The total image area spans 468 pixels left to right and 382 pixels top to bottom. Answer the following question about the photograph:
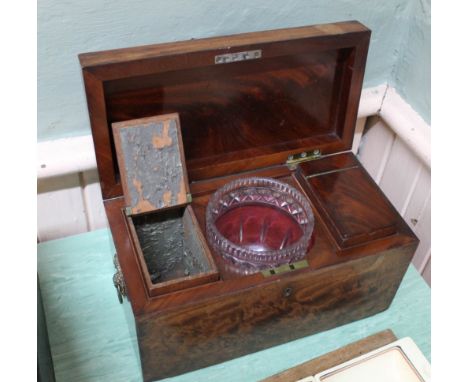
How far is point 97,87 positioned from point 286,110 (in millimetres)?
291

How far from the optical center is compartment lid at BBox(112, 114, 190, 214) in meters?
0.71

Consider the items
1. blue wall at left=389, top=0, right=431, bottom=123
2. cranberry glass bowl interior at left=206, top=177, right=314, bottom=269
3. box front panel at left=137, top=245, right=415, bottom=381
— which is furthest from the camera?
blue wall at left=389, top=0, right=431, bottom=123

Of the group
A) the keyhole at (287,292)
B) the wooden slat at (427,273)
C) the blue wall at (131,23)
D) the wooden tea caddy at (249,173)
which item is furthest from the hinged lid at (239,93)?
the wooden slat at (427,273)

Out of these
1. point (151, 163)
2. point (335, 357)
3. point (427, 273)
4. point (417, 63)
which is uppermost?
point (417, 63)

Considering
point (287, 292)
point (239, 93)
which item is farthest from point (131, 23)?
point (287, 292)

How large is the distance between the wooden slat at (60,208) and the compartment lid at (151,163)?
25cm

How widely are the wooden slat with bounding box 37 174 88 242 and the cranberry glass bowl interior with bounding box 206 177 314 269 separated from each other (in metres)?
0.29

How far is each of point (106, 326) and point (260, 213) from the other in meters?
0.28

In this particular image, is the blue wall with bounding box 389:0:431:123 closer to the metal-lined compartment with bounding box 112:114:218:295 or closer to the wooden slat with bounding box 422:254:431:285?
the wooden slat with bounding box 422:254:431:285

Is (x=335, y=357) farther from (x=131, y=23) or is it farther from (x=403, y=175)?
(x=131, y=23)

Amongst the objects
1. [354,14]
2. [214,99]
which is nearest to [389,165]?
[354,14]

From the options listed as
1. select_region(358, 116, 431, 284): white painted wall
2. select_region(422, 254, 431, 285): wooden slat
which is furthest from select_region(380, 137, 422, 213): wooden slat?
select_region(422, 254, 431, 285): wooden slat

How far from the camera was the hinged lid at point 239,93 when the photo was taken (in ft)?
2.27

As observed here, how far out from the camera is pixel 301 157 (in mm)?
851
